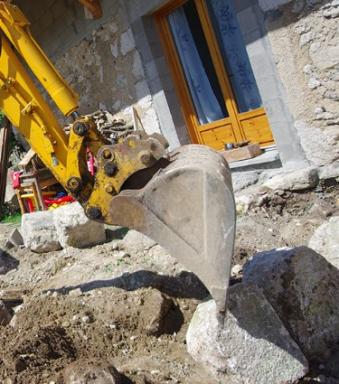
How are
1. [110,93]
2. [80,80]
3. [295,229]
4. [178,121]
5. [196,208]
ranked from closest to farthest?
1. [196,208]
2. [295,229]
3. [178,121]
4. [110,93]
5. [80,80]

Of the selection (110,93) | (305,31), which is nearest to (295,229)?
(305,31)

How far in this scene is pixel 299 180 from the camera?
14.2 ft

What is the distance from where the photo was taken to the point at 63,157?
2883mm

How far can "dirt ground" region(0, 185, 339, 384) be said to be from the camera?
2611mm

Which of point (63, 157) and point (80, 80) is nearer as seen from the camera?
point (63, 157)

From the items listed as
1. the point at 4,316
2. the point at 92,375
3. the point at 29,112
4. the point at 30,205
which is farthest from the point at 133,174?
the point at 30,205

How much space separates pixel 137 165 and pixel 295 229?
1952 millimetres

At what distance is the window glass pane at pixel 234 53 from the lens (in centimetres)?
522

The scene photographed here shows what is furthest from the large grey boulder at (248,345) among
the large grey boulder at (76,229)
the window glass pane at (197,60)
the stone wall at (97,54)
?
the stone wall at (97,54)

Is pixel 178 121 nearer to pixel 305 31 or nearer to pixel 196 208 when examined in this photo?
pixel 305 31

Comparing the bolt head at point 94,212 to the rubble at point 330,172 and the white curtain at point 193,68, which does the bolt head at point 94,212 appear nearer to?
the rubble at point 330,172

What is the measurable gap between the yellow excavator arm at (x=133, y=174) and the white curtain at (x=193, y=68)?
3010mm

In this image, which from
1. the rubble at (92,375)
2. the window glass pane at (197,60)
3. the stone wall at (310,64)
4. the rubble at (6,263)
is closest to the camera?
the rubble at (92,375)

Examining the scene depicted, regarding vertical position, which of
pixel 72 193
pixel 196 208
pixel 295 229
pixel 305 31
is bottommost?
pixel 295 229
